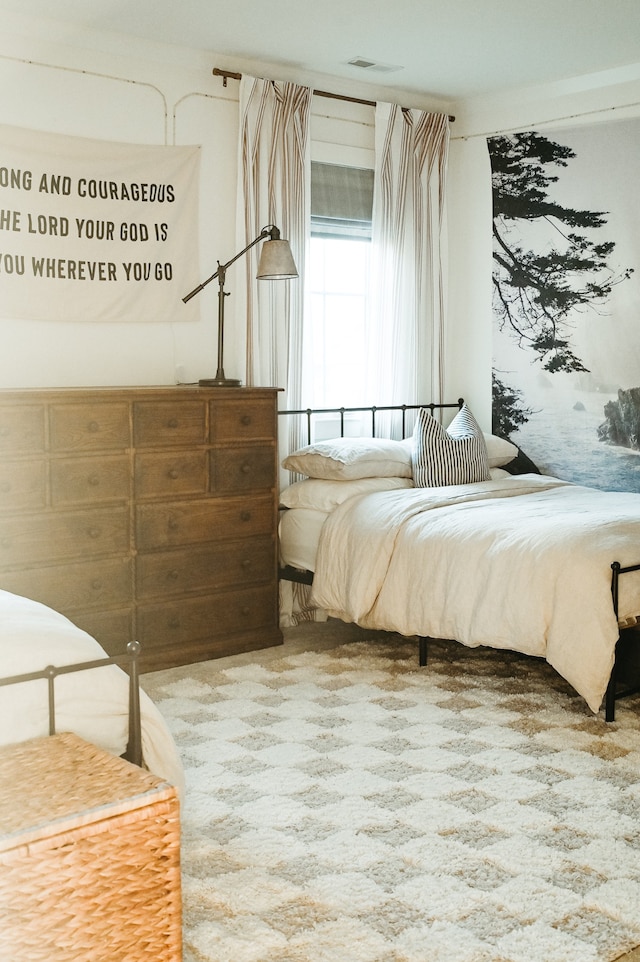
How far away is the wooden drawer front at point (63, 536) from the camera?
3.73 meters

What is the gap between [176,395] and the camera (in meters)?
4.12

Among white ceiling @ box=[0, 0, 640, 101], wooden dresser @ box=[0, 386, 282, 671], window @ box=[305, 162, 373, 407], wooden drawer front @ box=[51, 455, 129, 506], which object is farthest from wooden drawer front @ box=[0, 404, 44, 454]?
window @ box=[305, 162, 373, 407]

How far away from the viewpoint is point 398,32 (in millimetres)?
4336

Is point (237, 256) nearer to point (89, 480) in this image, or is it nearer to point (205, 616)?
point (89, 480)

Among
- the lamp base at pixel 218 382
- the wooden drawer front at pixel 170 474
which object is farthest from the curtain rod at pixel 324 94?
the wooden drawer front at pixel 170 474

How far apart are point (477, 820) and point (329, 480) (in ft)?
6.91

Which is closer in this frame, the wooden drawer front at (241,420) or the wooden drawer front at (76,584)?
the wooden drawer front at (76,584)

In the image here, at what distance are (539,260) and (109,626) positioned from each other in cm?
285

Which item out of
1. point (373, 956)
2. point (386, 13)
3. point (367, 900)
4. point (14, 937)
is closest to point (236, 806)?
point (367, 900)

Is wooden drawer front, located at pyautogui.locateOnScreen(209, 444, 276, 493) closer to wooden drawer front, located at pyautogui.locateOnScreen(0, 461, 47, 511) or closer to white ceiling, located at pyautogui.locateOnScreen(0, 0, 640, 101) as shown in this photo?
A: wooden drawer front, located at pyautogui.locateOnScreen(0, 461, 47, 511)

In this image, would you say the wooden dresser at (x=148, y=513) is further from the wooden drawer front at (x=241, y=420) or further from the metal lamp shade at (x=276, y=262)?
the metal lamp shade at (x=276, y=262)

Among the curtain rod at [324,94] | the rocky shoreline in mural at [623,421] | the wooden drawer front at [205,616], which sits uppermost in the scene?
the curtain rod at [324,94]

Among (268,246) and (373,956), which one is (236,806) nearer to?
(373,956)

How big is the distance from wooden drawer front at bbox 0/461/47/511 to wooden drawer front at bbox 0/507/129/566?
2.0 inches
